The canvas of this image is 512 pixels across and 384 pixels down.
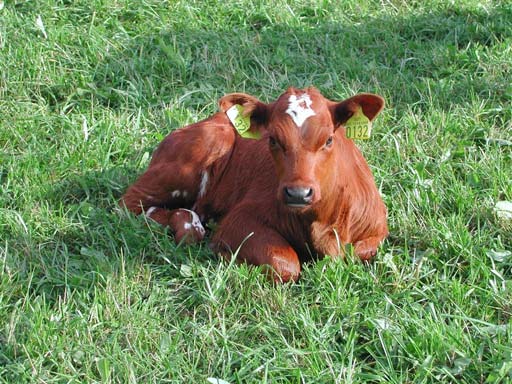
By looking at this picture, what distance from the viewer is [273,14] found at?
8562 mm

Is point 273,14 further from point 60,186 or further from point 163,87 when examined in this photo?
point 60,186

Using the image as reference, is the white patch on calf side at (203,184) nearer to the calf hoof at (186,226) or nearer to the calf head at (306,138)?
the calf hoof at (186,226)

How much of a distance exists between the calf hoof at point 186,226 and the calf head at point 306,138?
878mm

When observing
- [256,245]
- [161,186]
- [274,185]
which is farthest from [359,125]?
[161,186]

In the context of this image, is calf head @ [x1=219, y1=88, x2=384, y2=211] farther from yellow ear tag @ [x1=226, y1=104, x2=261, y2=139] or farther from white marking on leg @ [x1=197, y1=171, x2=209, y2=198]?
white marking on leg @ [x1=197, y1=171, x2=209, y2=198]

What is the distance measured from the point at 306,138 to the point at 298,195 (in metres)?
0.35

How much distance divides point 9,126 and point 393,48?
3.32 m

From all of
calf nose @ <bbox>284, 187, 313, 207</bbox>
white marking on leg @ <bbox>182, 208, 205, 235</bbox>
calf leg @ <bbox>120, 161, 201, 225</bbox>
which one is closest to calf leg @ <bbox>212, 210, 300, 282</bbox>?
white marking on leg @ <bbox>182, 208, 205, 235</bbox>

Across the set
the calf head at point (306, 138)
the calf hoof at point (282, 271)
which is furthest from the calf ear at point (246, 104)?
the calf hoof at point (282, 271)

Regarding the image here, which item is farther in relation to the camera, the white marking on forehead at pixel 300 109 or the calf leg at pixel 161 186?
the calf leg at pixel 161 186

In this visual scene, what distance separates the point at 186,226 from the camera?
19.4 ft

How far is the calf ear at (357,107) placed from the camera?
5.28 metres

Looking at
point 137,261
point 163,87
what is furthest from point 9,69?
point 137,261

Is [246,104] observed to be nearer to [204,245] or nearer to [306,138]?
[306,138]
